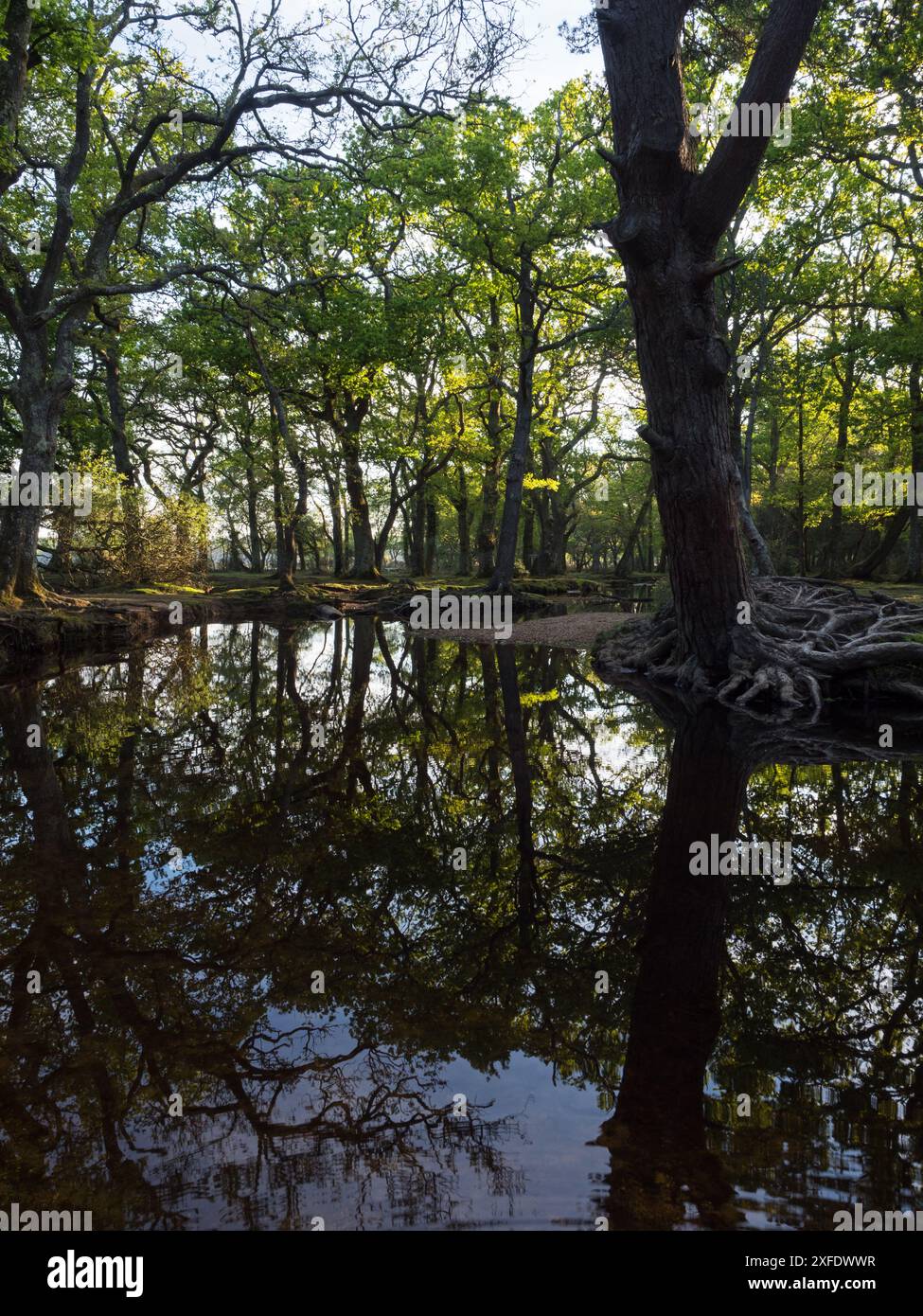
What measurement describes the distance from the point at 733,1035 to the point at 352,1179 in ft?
5.02

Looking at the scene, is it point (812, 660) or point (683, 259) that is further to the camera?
point (812, 660)

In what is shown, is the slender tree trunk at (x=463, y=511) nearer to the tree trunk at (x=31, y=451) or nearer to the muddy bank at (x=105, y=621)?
the muddy bank at (x=105, y=621)

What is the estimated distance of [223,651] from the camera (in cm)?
1658

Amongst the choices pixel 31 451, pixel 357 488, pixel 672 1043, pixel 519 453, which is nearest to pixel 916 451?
pixel 519 453

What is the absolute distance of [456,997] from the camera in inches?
125

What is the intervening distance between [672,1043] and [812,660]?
8115 millimetres

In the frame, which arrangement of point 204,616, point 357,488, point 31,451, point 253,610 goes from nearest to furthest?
1. point 31,451
2. point 204,616
3. point 253,610
4. point 357,488

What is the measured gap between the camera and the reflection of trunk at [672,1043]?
6.97ft

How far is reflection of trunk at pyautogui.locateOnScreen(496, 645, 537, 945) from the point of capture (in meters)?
4.12

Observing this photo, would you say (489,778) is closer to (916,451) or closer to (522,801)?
(522,801)

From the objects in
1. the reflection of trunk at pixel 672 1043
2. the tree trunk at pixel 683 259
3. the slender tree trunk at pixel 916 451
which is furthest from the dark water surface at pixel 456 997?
the slender tree trunk at pixel 916 451

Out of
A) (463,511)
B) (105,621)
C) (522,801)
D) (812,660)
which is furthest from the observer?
(463,511)
